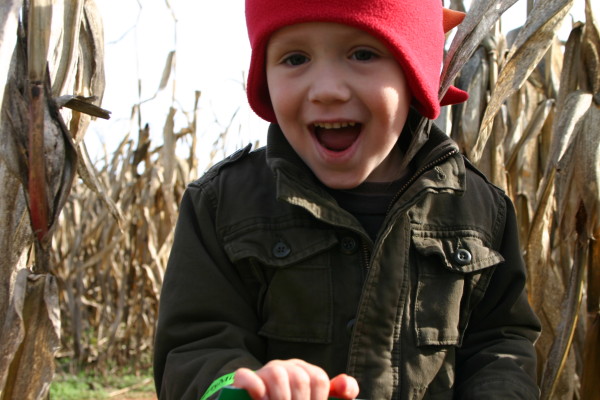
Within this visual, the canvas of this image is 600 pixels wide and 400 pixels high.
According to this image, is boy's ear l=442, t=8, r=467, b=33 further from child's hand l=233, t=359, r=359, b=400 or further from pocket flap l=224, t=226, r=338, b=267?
child's hand l=233, t=359, r=359, b=400

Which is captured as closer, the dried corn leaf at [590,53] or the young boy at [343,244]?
the young boy at [343,244]

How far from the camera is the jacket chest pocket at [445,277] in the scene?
3.24ft

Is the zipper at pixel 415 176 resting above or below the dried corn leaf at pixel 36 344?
above

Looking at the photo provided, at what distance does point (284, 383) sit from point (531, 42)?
2.53 ft

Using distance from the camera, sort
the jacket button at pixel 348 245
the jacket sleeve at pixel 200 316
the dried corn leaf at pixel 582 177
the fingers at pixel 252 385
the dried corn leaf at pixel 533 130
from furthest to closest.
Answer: the dried corn leaf at pixel 533 130
the dried corn leaf at pixel 582 177
the jacket button at pixel 348 245
the jacket sleeve at pixel 200 316
the fingers at pixel 252 385

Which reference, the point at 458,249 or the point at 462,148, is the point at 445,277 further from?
the point at 462,148

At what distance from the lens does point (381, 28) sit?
35.9 inches

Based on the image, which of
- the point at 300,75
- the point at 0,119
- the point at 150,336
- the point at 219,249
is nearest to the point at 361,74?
the point at 300,75

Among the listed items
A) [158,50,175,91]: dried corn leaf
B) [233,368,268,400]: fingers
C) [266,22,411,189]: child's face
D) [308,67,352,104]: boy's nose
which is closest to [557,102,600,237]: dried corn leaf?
[266,22,411,189]: child's face

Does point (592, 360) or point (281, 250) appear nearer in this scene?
point (281, 250)

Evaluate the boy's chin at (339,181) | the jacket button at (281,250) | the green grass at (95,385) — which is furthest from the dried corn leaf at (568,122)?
the green grass at (95,385)

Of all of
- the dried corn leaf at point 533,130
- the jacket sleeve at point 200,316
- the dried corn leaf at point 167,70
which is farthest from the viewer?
the dried corn leaf at point 167,70

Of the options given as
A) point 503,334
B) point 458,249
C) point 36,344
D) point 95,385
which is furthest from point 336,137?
point 95,385

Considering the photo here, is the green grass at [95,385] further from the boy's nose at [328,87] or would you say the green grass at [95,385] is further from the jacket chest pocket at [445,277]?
the boy's nose at [328,87]
